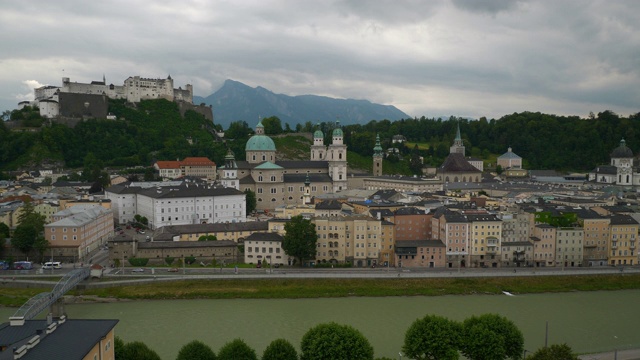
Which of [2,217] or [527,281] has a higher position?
[2,217]

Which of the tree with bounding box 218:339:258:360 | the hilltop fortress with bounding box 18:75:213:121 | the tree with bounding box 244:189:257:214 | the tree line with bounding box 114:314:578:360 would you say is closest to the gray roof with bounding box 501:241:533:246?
the tree line with bounding box 114:314:578:360

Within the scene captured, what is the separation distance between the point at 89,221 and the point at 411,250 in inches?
641

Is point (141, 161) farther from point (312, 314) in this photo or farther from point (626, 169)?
point (626, 169)

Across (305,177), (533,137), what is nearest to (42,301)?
(305,177)

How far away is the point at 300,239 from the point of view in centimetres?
2612

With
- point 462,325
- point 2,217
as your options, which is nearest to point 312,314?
point 462,325

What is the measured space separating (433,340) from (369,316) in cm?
560

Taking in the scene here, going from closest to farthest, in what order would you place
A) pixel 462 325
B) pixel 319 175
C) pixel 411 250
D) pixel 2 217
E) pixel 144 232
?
pixel 462 325 → pixel 411 250 → pixel 2 217 → pixel 144 232 → pixel 319 175

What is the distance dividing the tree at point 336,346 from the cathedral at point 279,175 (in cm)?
2887

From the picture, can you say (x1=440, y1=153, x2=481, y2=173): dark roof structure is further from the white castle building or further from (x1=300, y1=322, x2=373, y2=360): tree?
(x1=300, y1=322, x2=373, y2=360): tree

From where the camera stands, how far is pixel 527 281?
25203 millimetres

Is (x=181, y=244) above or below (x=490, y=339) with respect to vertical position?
above

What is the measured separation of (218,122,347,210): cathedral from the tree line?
28.4 meters

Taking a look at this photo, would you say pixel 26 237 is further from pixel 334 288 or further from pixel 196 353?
pixel 196 353
